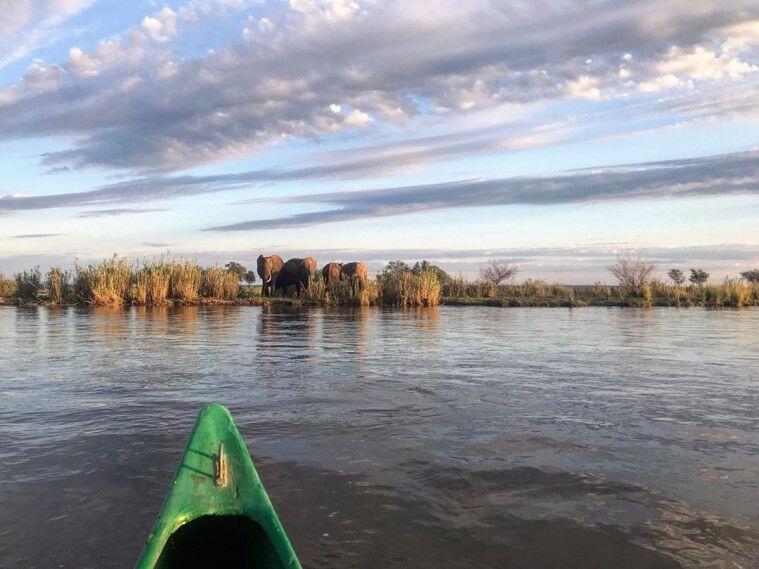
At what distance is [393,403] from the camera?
7227 mm

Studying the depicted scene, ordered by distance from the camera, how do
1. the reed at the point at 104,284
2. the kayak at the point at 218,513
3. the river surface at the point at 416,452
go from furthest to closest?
the reed at the point at 104,284, the river surface at the point at 416,452, the kayak at the point at 218,513

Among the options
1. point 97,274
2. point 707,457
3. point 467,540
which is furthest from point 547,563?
point 97,274

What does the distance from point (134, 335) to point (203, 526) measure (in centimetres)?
1245

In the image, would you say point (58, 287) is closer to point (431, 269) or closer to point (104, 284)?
point (104, 284)

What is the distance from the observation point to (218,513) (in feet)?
9.49

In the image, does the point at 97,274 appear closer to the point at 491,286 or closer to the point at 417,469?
the point at 491,286

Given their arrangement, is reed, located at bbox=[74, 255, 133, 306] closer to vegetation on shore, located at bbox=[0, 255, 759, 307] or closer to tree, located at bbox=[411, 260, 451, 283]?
vegetation on shore, located at bbox=[0, 255, 759, 307]

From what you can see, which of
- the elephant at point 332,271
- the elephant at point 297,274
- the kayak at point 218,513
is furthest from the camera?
the elephant at point 332,271

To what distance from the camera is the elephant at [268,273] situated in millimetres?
35125

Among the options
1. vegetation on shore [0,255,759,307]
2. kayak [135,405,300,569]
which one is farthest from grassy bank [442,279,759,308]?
kayak [135,405,300,569]

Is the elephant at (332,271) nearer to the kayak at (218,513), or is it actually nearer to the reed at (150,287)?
the reed at (150,287)

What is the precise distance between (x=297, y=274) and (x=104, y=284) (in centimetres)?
1054

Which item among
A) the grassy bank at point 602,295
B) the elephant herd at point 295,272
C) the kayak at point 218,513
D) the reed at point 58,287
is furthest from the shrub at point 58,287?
the kayak at point 218,513

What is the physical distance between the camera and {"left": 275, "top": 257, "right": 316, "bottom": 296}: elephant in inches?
1359
